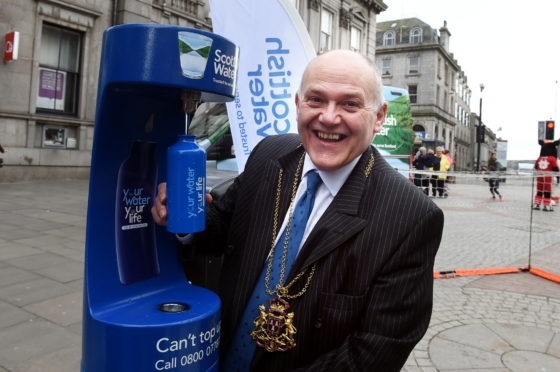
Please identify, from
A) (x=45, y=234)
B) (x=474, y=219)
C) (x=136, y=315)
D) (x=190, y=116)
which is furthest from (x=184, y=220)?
(x=474, y=219)

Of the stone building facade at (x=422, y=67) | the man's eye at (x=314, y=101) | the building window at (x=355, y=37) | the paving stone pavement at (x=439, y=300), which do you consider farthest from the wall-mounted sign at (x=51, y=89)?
the stone building facade at (x=422, y=67)

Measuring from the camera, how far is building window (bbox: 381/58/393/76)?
5344 centimetres

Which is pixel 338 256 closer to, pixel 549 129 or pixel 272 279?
pixel 272 279

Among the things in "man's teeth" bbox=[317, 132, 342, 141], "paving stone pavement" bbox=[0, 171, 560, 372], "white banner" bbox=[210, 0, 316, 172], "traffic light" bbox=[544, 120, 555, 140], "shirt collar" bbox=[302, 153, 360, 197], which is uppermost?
"traffic light" bbox=[544, 120, 555, 140]

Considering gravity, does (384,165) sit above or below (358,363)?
above

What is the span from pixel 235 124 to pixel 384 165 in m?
2.03

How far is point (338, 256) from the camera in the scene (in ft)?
5.01

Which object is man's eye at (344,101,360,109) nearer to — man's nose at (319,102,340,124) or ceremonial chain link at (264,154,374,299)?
man's nose at (319,102,340,124)

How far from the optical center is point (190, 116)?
74.9 inches

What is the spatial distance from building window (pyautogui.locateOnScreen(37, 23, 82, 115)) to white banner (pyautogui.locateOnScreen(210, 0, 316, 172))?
10.7 meters

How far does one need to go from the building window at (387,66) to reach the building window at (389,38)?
8.30 feet

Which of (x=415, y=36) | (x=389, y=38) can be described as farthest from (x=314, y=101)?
(x=389, y=38)

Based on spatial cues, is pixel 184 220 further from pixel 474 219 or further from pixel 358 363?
pixel 474 219

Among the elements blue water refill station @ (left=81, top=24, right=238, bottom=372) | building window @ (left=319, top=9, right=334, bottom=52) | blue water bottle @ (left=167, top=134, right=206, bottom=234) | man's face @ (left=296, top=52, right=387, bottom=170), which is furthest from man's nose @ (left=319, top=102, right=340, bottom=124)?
building window @ (left=319, top=9, right=334, bottom=52)
